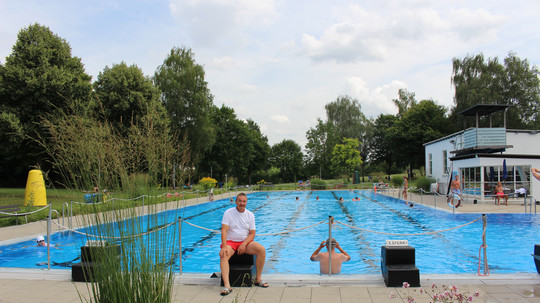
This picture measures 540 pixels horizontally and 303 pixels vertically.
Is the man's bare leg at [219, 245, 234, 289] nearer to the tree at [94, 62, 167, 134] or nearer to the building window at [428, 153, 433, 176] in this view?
the tree at [94, 62, 167, 134]

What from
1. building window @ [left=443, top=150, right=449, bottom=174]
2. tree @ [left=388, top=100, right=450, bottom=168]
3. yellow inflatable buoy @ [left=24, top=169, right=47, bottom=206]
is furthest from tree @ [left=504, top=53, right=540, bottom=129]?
yellow inflatable buoy @ [left=24, top=169, right=47, bottom=206]

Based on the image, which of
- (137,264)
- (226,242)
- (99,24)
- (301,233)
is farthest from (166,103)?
(137,264)

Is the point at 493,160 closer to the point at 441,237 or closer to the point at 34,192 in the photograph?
the point at 441,237

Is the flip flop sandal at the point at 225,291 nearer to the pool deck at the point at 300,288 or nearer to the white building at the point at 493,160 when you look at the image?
the pool deck at the point at 300,288

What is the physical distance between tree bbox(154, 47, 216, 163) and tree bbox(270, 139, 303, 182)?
28.1m

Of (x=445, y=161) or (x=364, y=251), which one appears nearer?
(x=364, y=251)

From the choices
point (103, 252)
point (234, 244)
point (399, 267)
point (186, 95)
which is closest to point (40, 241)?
point (234, 244)

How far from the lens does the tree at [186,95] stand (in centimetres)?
3634

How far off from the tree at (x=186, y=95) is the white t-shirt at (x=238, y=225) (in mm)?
30554

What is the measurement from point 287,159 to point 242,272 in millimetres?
59726

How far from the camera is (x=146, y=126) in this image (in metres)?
3.15

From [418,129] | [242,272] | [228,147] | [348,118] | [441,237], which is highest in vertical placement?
[348,118]

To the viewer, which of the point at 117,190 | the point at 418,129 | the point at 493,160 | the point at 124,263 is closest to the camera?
the point at 124,263

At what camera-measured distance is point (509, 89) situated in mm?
36844
